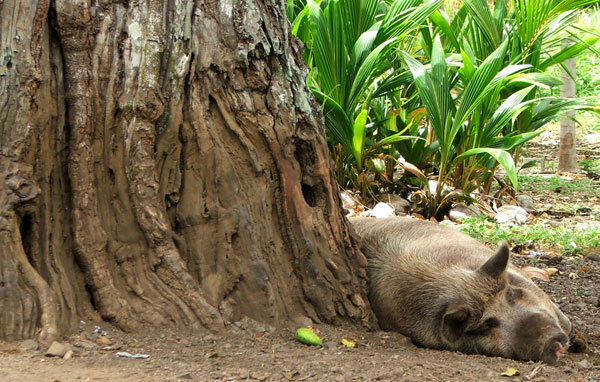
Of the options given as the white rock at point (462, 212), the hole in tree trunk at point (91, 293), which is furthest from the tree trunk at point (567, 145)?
the hole in tree trunk at point (91, 293)

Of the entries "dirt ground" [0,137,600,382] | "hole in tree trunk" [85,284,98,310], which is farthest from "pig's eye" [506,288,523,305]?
"hole in tree trunk" [85,284,98,310]

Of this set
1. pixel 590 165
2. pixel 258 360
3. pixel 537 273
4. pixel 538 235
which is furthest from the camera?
pixel 590 165

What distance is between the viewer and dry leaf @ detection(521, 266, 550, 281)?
5211 millimetres

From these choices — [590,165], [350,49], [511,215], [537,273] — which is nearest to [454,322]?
[537,273]

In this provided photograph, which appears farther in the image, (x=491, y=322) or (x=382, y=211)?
(x=382, y=211)

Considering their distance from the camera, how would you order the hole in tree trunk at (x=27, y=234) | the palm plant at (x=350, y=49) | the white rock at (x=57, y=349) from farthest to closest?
1. the palm plant at (x=350, y=49)
2. the hole in tree trunk at (x=27, y=234)
3. the white rock at (x=57, y=349)

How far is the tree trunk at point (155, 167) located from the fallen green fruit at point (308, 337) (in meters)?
0.20

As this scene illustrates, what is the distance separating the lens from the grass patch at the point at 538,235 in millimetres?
6180

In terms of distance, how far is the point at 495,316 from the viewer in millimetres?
3920

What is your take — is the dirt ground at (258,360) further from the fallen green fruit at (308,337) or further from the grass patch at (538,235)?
the grass patch at (538,235)

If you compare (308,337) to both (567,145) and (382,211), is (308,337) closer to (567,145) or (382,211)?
(382,211)

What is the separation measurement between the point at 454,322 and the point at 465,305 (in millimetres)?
118

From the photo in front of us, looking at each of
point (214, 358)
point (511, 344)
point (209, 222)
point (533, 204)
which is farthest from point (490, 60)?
point (214, 358)

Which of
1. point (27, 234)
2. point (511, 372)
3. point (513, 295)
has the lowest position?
point (511, 372)
